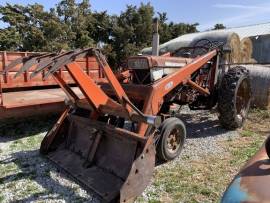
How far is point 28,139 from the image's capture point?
612 centimetres

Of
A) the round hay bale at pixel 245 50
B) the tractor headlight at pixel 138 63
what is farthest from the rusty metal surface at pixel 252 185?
the round hay bale at pixel 245 50

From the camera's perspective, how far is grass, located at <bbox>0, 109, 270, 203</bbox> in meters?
3.75

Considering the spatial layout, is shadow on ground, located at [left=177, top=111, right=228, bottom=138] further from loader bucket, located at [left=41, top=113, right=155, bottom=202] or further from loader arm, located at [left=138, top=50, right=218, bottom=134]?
loader bucket, located at [left=41, top=113, right=155, bottom=202]

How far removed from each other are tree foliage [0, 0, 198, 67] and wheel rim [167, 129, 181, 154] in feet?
47.0

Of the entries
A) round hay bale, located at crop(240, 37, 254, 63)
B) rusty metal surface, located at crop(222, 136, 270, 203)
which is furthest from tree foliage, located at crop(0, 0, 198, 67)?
rusty metal surface, located at crop(222, 136, 270, 203)

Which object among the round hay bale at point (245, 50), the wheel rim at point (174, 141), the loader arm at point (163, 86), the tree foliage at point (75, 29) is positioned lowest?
the wheel rim at point (174, 141)

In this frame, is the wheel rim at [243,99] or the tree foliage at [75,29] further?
the tree foliage at [75,29]

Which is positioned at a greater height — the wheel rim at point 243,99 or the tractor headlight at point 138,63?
the tractor headlight at point 138,63

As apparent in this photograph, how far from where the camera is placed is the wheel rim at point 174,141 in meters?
4.61

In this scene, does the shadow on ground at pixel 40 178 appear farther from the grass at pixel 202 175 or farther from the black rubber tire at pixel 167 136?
the black rubber tire at pixel 167 136

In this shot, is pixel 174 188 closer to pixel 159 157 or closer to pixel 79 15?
pixel 159 157

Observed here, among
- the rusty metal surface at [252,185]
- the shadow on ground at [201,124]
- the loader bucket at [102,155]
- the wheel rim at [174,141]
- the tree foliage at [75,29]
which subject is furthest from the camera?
the tree foliage at [75,29]

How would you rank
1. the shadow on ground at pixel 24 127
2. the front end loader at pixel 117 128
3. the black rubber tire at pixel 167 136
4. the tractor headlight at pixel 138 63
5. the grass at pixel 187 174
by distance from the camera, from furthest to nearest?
the shadow on ground at pixel 24 127, the tractor headlight at pixel 138 63, the black rubber tire at pixel 167 136, the grass at pixel 187 174, the front end loader at pixel 117 128

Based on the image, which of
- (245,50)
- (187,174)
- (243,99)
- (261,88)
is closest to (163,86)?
(187,174)
